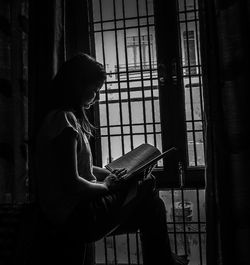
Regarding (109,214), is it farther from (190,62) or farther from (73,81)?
(190,62)

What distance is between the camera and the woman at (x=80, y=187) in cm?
118

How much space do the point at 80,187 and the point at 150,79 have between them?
1124mm

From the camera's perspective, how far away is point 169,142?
205 centimetres

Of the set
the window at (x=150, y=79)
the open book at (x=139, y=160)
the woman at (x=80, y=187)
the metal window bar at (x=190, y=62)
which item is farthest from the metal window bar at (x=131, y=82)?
the woman at (x=80, y=187)

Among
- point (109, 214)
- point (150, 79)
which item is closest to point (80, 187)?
point (109, 214)

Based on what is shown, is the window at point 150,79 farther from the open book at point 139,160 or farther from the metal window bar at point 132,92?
the open book at point 139,160

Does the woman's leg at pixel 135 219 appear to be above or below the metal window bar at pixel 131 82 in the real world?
below

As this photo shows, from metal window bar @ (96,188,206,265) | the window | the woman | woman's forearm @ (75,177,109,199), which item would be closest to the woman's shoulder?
the woman

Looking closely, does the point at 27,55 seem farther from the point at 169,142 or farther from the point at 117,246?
the point at 117,246

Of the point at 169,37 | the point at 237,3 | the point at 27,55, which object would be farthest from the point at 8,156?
the point at 237,3

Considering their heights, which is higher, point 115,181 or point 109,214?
point 115,181

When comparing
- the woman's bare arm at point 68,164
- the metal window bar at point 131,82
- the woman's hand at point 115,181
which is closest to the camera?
the woman's bare arm at point 68,164

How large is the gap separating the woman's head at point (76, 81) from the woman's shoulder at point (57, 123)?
2.7 inches

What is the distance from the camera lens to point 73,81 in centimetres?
132
